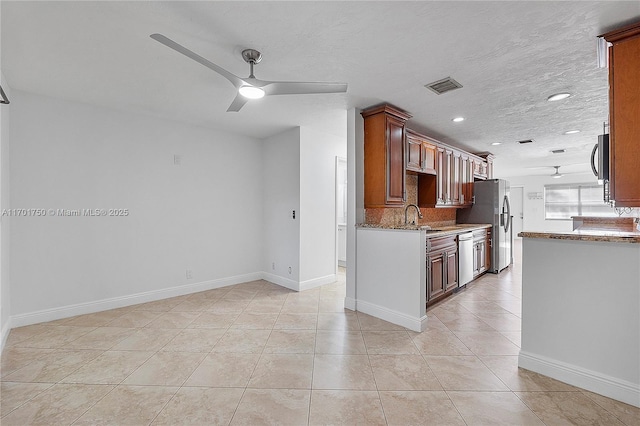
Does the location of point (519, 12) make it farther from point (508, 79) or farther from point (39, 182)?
point (39, 182)

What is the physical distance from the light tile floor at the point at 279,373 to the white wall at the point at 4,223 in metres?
0.23

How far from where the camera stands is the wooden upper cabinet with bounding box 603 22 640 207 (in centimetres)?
176

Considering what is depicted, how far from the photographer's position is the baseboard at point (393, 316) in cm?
287

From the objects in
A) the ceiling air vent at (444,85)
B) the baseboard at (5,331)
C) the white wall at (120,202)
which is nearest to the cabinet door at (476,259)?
the ceiling air vent at (444,85)

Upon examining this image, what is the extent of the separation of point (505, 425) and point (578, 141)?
17.5ft

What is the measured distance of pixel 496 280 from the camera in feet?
16.3

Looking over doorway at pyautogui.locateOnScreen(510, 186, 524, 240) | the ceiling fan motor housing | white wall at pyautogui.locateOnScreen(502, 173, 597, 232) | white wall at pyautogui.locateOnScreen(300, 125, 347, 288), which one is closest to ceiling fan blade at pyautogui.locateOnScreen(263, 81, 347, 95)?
the ceiling fan motor housing

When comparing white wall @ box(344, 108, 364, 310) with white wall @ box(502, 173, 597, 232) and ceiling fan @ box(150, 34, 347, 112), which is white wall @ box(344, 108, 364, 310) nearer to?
ceiling fan @ box(150, 34, 347, 112)

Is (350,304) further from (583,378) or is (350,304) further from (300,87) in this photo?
(300,87)

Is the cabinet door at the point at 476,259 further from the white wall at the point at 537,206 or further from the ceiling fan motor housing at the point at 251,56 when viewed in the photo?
the white wall at the point at 537,206

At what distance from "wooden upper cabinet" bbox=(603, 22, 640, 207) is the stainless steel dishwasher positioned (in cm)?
231

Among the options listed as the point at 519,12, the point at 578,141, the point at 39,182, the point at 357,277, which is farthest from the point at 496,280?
the point at 39,182

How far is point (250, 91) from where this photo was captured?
211 cm

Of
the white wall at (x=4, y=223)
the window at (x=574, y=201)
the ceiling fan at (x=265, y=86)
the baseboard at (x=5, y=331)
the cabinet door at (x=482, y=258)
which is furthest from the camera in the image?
the window at (x=574, y=201)
